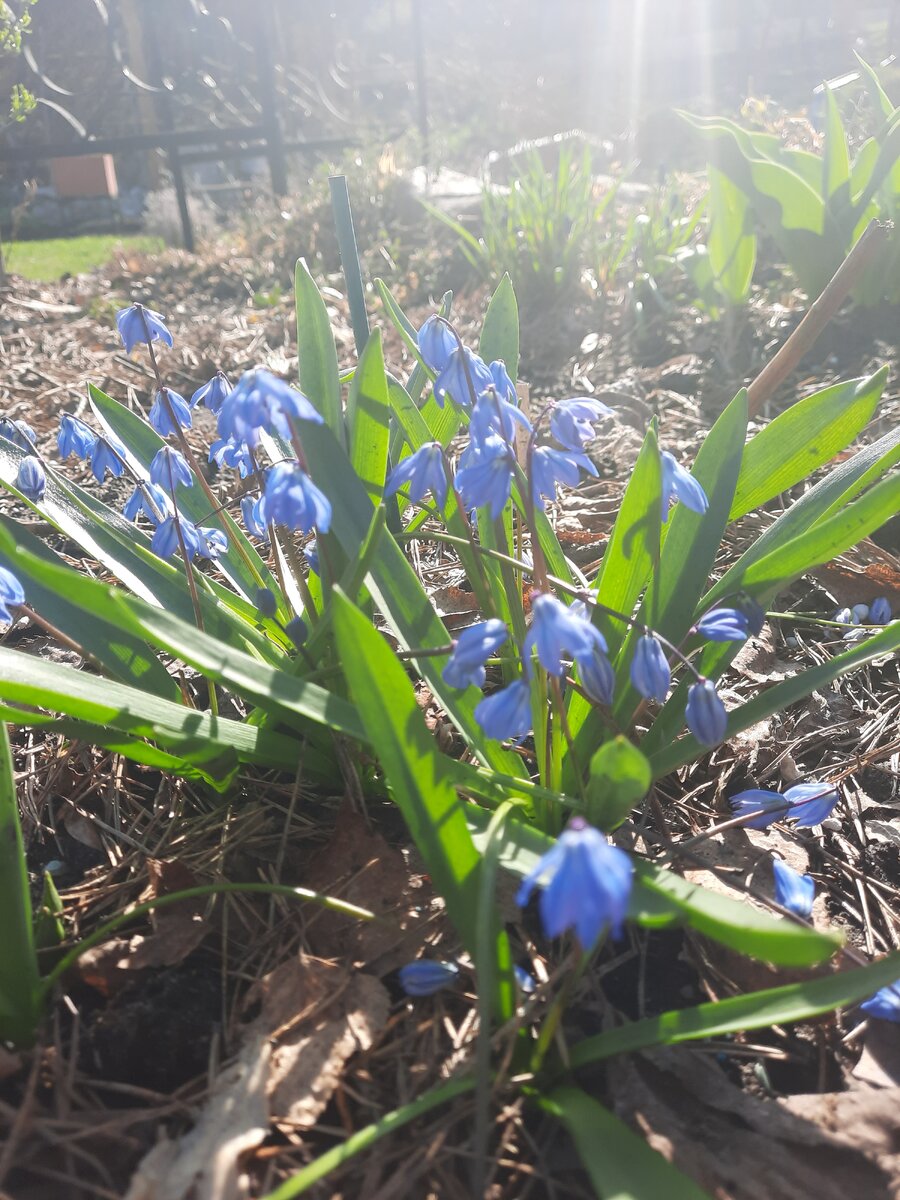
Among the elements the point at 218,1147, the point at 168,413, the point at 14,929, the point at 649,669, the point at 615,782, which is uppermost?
the point at 168,413

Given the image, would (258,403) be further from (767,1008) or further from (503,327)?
(767,1008)

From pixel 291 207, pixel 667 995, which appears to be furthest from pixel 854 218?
pixel 291 207

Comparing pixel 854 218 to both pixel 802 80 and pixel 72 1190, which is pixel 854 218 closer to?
pixel 72 1190

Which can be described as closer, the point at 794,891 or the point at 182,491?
the point at 794,891

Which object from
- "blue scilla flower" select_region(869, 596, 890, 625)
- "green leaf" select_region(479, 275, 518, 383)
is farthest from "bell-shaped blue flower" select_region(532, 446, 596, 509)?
"blue scilla flower" select_region(869, 596, 890, 625)

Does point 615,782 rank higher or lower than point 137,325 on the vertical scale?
lower

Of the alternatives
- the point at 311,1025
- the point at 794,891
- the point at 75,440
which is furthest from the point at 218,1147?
the point at 75,440
